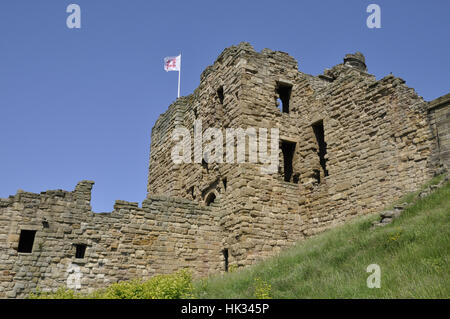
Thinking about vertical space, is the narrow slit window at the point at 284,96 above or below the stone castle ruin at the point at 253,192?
above

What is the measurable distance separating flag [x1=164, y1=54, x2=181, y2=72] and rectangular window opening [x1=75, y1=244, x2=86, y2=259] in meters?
13.6

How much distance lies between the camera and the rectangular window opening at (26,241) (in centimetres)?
1372

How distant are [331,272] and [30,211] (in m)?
8.99

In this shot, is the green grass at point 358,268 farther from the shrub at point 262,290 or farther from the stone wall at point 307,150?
the stone wall at point 307,150

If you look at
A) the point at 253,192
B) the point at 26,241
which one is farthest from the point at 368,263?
the point at 26,241

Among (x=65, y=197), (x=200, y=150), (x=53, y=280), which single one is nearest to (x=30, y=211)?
(x=65, y=197)

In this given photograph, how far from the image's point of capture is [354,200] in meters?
15.3

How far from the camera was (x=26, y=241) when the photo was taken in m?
14.0

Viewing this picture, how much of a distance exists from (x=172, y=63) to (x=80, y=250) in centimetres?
1405

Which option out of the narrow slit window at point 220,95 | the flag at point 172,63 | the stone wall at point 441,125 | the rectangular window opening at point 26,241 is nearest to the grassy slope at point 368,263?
the stone wall at point 441,125

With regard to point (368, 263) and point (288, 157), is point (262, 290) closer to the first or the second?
point (368, 263)

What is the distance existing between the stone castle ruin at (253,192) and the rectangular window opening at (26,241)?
31mm
